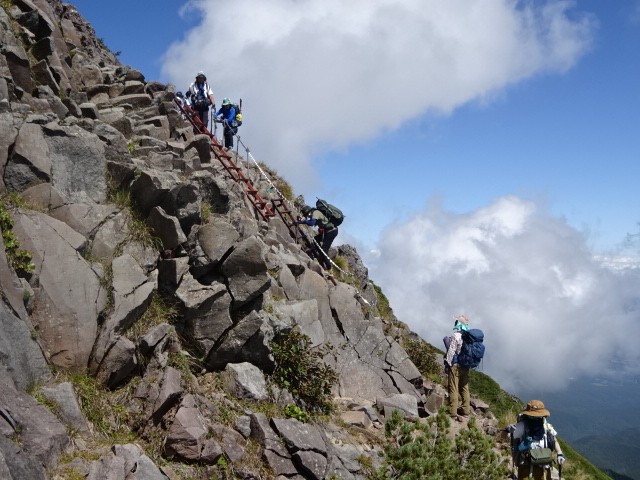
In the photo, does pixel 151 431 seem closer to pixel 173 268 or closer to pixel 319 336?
pixel 173 268

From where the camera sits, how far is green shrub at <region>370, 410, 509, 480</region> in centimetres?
990

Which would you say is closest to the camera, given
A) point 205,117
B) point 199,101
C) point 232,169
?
point 232,169

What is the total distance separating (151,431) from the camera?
995 cm

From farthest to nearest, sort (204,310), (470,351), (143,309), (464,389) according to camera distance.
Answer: (464,389) < (470,351) < (204,310) < (143,309)

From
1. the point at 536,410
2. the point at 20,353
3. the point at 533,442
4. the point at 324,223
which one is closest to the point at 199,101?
the point at 324,223

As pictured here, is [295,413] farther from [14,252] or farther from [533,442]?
[14,252]

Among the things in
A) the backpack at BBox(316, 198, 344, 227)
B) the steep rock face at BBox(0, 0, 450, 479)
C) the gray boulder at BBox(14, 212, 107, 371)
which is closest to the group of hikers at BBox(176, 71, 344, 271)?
the backpack at BBox(316, 198, 344, 227)

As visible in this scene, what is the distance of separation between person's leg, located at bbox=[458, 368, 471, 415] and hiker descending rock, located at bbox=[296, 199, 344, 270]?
27.6 feet

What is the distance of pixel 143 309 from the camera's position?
11.9 meters

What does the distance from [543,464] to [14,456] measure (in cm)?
1062

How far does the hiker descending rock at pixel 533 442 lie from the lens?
40.4ft

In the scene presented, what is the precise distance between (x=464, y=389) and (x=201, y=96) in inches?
695

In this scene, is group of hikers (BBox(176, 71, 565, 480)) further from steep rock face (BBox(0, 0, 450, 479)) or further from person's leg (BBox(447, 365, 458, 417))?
steep rock face (BBox(0, 0, 450, 479))

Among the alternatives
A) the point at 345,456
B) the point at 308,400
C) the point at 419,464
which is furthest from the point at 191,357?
the point at 419,464
